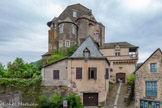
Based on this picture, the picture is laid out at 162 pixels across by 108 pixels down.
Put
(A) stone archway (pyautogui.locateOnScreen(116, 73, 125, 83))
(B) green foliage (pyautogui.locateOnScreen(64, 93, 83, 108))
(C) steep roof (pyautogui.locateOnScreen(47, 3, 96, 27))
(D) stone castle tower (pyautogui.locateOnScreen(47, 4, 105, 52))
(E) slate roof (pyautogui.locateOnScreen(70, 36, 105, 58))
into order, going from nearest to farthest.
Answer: (B) green foliage (pyautogui.locateOnScreen(64, 93, 83, 108)), (E) slate roof (pyautogui.locateOnScreen(70, 36, 105, 58)), (D) stone castle tower (pyautogui.locateOnScreen(47, 4, 105, 52)), (A) stone archway (pyautogui.locateOnScreen(116, 73, 125, 83)), (C) steep roof (pyautogui.locateOnScreen(47, 3, 96, 27))

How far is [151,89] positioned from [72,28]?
19160 millimetres

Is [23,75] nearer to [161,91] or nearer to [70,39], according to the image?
[70,39]

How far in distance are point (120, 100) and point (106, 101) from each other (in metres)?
1.95

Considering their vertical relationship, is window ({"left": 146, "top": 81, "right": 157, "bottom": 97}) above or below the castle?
below

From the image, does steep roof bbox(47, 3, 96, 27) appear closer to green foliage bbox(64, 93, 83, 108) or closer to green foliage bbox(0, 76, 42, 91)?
green foliage bbox(0, 76, 42, 91)

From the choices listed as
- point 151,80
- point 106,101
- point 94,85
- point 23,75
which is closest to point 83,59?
point 94,85

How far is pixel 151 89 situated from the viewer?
15.8m

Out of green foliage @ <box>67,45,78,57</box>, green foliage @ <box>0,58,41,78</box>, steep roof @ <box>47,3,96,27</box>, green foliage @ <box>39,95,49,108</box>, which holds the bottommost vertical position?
green foliage @ <box>39,95,49,108</box>

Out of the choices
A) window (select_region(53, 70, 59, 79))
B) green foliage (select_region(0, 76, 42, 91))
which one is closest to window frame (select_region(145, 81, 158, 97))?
window (select_region(53, 70, 59, 79))

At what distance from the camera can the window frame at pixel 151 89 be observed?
15547 millimetres

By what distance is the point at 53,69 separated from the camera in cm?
1797

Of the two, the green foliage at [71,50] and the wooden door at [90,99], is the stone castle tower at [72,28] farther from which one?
the wooden door at [90,99]

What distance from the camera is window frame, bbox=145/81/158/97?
1555 cm

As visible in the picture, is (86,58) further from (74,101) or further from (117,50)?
(117,50)
